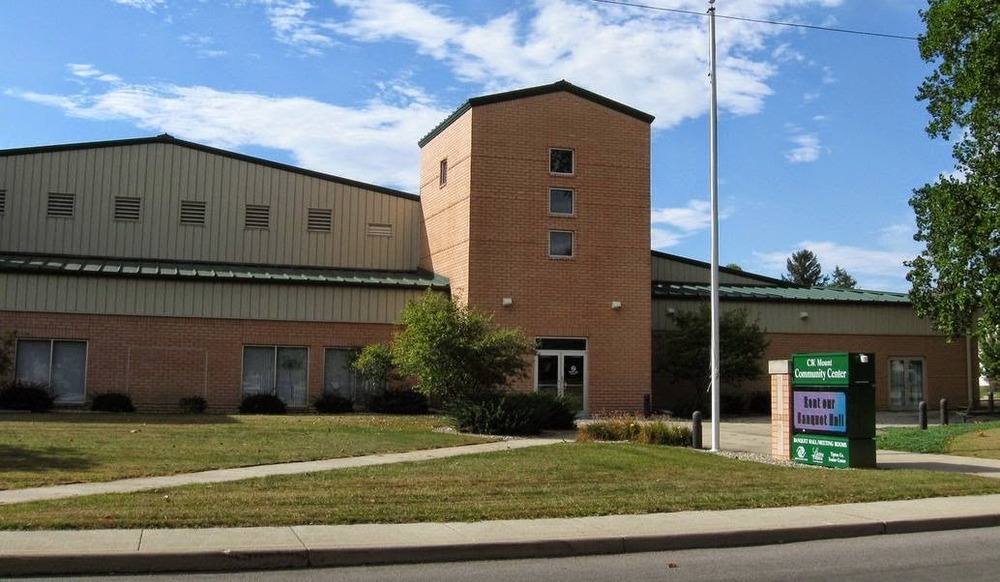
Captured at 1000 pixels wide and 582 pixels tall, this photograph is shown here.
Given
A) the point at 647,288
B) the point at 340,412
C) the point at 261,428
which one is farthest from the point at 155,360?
the point at 647,288

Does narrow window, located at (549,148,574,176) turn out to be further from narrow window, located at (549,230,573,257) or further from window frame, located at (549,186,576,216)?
narrow window, located at (549,230,573,257)

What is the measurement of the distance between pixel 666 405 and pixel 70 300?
19.9 metres

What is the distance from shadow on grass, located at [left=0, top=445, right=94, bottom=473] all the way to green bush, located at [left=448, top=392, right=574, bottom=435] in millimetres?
8906

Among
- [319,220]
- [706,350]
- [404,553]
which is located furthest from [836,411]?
[319,220]

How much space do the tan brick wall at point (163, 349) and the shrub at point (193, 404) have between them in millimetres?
→ 404

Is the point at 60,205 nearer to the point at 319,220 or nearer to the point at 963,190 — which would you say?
the point at 319,220

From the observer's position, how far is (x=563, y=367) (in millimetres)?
30750

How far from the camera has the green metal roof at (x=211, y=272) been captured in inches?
1134

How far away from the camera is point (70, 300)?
93.8ft

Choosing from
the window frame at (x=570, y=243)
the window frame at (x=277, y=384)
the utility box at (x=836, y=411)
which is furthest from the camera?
the window frame at (x=570, y=243)

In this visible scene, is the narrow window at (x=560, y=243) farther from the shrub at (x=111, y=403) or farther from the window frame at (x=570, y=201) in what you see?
the shrub at (x=111, y=403)

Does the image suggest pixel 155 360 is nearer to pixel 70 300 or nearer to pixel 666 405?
pixel 70 300

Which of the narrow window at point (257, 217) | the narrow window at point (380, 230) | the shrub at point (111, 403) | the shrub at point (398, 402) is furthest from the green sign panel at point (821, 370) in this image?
the narrow window at point (257, 217)

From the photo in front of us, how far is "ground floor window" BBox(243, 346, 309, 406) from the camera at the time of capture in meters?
30.0
